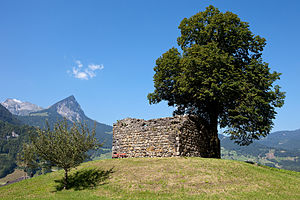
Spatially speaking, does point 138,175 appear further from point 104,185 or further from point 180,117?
point 180,117

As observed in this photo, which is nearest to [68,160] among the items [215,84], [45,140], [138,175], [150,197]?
[45,140]

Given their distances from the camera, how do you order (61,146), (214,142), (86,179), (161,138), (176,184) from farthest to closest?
1. (214,142)
2. (161,138)
3. (86,179)
4. (61,146)
5. (176,184)

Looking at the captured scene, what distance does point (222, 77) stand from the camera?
24.9 meters

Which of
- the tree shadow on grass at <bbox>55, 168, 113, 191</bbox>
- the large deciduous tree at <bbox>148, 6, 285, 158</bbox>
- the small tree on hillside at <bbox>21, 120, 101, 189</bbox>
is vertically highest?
the large deciduous tree at <bbox>148, 6, 285, 158</bbox>

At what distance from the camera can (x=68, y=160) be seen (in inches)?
667

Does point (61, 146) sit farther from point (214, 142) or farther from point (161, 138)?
point (214, 142)

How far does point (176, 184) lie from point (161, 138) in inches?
310

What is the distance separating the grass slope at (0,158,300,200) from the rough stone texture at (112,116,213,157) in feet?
6.41

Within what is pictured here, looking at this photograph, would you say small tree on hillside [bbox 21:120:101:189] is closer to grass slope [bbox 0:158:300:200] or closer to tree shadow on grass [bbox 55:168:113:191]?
tree shadow on grass [bbox 55:168:113:191]

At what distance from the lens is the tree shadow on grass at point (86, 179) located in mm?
A: 17822

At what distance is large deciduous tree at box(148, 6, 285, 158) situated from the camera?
24.4 metres

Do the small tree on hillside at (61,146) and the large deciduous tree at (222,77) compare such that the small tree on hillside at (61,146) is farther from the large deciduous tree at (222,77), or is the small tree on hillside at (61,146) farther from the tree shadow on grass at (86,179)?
the large deciduous tree at (222,77)

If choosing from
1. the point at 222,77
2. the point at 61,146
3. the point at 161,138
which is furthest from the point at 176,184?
the point at 222,77

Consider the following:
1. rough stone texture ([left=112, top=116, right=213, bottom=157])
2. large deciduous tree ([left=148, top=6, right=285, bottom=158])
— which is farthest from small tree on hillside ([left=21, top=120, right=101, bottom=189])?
large deciduous tree ([left=148, top=6, right=285, bottom=158])
